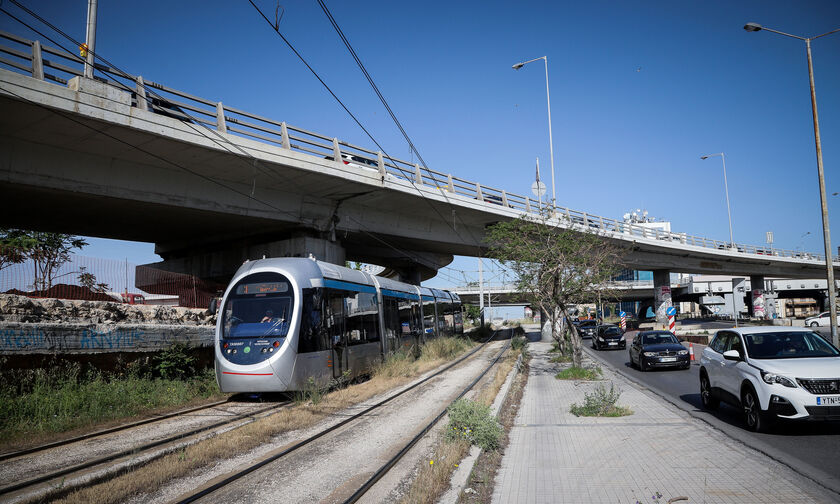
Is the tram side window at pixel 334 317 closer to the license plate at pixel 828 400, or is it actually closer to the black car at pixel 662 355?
the license plate at pixel 828 400

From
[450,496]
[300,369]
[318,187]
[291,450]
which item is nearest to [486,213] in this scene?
[318,187]

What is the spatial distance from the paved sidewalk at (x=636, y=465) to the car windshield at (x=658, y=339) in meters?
9.83

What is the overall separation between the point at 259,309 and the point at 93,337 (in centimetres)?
354

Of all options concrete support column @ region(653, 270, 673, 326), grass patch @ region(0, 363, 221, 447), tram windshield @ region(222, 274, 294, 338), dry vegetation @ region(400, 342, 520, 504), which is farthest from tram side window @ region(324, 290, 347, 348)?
concrete support column @ region(653, 270, 673, 326)

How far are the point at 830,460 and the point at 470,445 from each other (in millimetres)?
4361

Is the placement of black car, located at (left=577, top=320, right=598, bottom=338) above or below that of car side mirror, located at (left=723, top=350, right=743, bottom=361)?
below

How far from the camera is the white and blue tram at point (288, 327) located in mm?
11742

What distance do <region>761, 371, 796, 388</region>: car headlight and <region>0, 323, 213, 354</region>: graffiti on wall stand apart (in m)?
12.7

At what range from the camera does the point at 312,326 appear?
1262 centimetres

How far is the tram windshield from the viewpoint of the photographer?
1205cm

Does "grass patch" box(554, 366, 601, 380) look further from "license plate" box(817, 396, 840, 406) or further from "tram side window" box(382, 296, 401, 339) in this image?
"license plate" box(817, 396, 840, 406)

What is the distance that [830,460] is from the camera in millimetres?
6461

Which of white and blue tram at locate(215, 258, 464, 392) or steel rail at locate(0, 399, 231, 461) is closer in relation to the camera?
A: steel rail at locate(0, 399, 231, 461)

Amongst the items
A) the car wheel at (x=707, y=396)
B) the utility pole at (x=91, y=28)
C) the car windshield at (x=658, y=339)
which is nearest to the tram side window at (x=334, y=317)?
the utility pole at (x=91, y=28)
